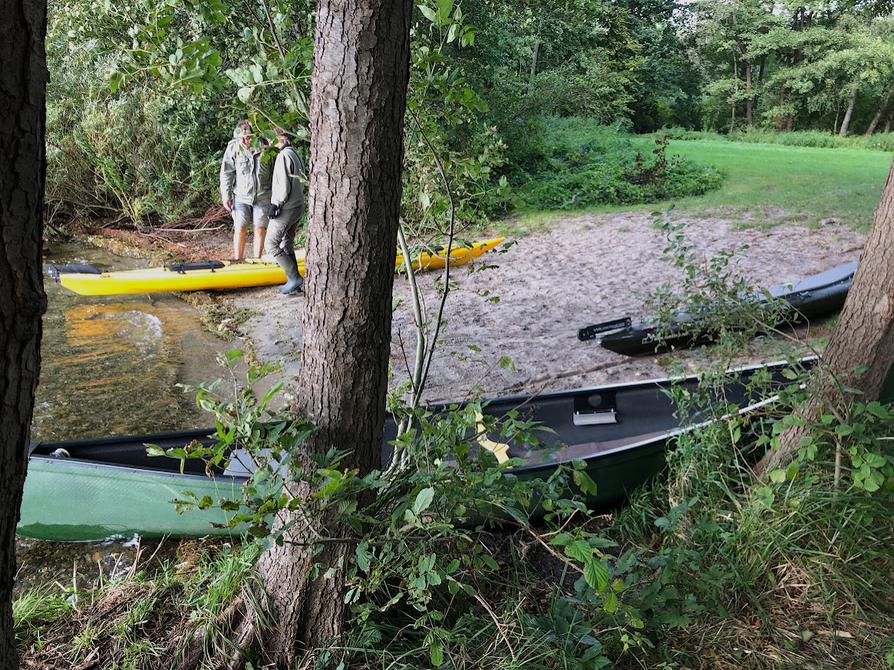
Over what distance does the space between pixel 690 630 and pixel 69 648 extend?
2284mm

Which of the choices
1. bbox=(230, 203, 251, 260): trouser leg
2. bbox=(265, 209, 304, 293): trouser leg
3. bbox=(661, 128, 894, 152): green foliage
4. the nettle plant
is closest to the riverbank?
bbox=(265, 209, 304, 293): trouser leg

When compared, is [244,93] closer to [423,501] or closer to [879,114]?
[423,501]

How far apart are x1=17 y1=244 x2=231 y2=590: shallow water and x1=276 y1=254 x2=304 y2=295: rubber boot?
107 centimetres

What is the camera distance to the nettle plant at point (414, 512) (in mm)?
1877

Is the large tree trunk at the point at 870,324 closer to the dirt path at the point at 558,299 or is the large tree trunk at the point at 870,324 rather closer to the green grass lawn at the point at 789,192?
the dirt path at the point at 558,299

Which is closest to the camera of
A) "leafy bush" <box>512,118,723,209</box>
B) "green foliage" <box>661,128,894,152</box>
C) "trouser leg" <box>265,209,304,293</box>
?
"trouser leg" <box>265,209,304,293</box>

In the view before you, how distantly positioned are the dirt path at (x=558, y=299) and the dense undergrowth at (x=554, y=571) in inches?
78.2

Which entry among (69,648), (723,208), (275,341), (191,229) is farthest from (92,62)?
(69,648)

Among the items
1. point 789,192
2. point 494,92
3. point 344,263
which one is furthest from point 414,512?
point 789,192

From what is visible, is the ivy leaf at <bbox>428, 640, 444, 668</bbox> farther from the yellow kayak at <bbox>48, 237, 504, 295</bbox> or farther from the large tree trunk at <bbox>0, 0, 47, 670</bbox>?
the yellow kayak at <bbox>48, 237, 504, 295</bbox>

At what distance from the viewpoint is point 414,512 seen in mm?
1834

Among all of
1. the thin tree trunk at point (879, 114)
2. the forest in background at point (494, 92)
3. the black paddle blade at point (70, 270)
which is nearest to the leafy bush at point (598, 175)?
the forest in background at point (494, 92)

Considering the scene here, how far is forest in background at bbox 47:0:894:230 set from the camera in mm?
2418

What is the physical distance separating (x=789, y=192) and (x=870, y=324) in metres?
9.21
